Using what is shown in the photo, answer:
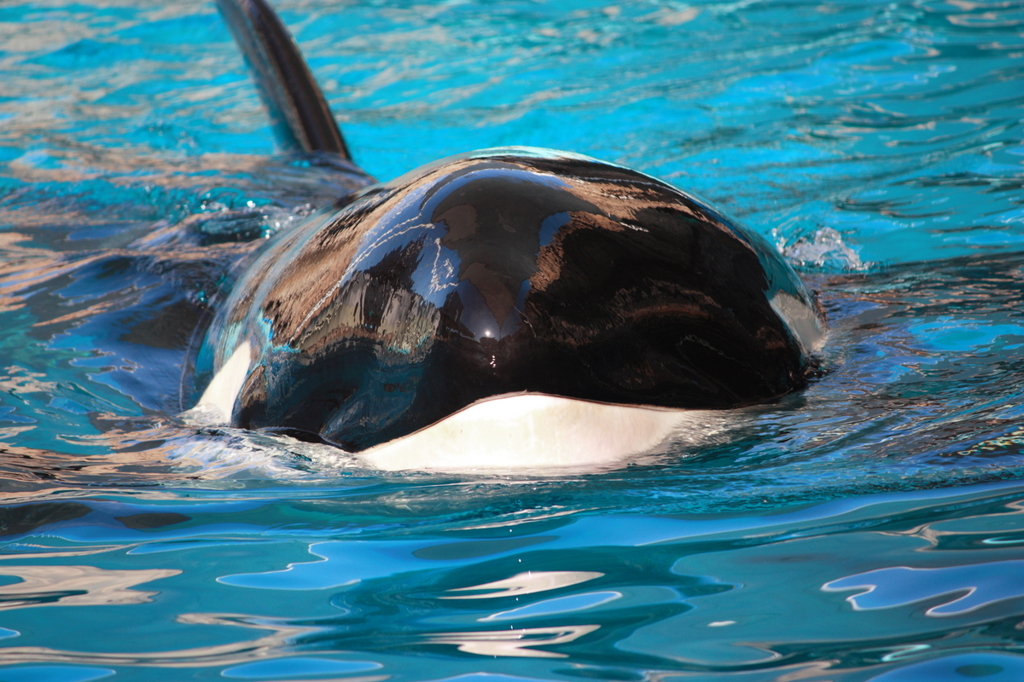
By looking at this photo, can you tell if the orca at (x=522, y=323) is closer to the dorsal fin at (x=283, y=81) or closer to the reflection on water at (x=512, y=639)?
the reflection on water at (x=512, y=639)

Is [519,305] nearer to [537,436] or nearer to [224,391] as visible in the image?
[537,436]

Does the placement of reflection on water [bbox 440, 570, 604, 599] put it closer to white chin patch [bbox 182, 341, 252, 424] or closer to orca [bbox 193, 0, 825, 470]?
orca [bbox 193, 0, 825, 470]

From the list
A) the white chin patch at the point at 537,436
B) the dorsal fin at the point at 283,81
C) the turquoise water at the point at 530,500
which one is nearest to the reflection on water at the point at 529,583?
the turquoise water at the point at 530,500

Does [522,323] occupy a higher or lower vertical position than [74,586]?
higher

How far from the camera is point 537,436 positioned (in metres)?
1.70

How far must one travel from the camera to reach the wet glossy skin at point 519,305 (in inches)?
67.7

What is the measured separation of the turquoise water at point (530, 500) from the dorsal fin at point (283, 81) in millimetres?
215

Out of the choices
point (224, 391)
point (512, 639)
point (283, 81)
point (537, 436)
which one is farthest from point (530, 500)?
point (283, 81)

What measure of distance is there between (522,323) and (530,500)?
12.1 inches

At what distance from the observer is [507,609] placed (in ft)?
4.21

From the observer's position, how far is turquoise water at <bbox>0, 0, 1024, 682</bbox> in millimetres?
1192

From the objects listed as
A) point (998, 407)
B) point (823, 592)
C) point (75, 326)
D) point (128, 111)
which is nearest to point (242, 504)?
point (823, 592)

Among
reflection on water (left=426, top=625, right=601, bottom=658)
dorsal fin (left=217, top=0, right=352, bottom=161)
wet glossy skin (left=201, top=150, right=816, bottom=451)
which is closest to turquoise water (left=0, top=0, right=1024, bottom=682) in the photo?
reflection on water (left=426, top=625, right=601, bottom=658)

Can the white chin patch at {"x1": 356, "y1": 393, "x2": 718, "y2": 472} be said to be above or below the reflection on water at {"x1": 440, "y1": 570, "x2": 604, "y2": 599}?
above
